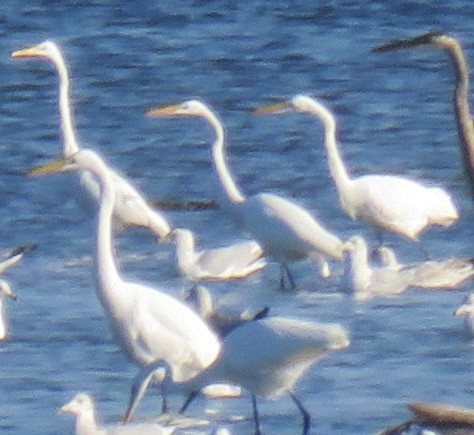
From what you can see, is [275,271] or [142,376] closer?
[142,376]

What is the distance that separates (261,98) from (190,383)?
9.52m

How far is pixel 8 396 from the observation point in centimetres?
988

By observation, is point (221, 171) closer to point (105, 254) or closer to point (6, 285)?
point (6, 285)

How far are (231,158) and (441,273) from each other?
485 centimetres

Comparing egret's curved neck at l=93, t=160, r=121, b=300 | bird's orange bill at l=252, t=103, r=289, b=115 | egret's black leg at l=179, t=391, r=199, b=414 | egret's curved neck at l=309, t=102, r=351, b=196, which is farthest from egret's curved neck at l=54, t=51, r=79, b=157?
egret's black leg at l=179, t=391, r=199, b=414

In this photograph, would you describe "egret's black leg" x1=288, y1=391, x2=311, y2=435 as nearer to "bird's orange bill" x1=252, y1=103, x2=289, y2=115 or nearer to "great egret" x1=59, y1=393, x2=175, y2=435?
"great egret" x1=59, y1=393, x2=175, y2=435

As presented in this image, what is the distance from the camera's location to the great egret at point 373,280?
1206 centimetres

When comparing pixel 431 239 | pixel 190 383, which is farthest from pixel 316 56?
pixel 190 383

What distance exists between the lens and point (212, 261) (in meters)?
12.9

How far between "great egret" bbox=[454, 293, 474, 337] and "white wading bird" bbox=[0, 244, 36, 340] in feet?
7.63

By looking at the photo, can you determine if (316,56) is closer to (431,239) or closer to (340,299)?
(431,239)

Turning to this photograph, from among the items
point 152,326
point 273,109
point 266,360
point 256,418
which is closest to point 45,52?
point 273,109

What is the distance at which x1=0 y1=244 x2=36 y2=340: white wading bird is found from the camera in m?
11.2

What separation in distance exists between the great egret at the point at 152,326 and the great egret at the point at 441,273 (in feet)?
7.26
